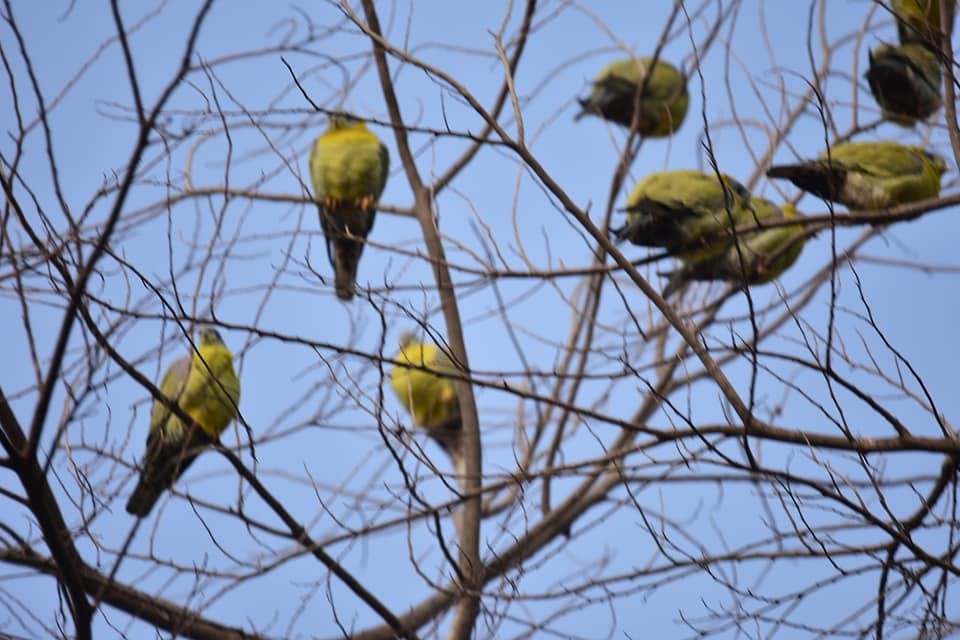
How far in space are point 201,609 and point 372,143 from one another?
3575 millimetres

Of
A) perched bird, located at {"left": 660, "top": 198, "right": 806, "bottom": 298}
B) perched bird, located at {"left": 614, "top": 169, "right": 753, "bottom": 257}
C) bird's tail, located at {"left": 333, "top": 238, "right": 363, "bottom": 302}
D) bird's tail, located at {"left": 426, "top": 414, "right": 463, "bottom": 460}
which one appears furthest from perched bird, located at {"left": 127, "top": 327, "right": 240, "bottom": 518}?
perched bird, located at {"left": 660, "top": 198, "right": 806, "bottom": 298}

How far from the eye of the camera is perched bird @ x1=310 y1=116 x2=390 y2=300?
604cm

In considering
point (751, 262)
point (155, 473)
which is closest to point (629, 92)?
point (751, 262)

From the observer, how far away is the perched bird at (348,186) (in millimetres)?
6035

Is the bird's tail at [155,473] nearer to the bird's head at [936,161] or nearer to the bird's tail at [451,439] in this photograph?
the bird's tail at [451,439]

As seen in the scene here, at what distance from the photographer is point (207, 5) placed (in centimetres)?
215

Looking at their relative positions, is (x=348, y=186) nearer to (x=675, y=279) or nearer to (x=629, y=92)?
(x=629, y=92)

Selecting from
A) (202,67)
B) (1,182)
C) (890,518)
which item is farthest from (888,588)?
(1,182)

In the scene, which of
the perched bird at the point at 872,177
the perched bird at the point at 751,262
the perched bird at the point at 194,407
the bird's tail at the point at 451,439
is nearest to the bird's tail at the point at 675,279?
the perched bird at the point at 751,262

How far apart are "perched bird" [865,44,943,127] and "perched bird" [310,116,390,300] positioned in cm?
251

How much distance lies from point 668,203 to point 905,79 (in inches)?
49.8

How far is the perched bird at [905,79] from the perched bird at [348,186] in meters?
2.51

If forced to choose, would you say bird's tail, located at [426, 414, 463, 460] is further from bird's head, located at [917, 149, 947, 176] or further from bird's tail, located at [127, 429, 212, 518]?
bird's head, located at [917, 149, 947, 176]

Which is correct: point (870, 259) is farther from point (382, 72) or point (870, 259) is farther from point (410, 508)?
point (410, 508)
